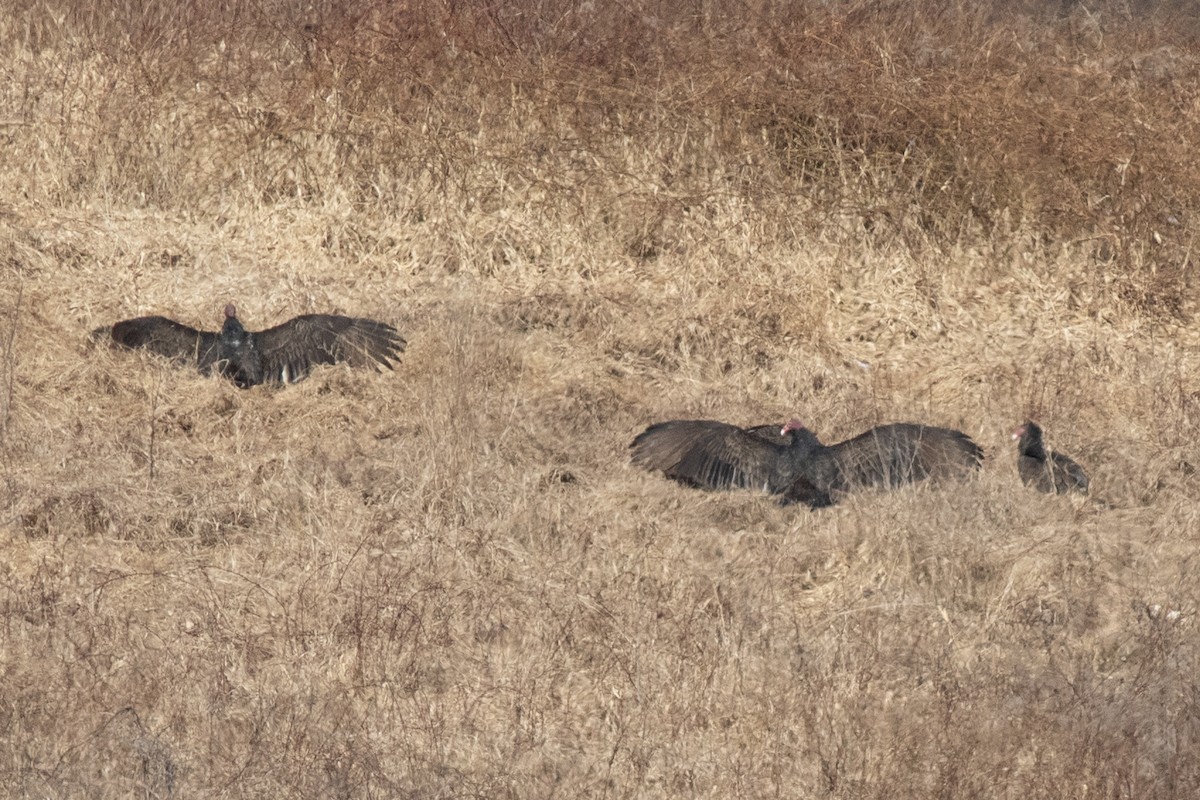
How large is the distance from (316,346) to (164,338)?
0.70 metres

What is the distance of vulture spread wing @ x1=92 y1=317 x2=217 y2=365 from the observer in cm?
776

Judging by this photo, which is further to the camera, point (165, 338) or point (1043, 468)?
point (165, 338)

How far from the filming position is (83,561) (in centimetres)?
596

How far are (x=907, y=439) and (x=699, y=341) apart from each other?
1.80 m

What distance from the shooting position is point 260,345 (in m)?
7.80

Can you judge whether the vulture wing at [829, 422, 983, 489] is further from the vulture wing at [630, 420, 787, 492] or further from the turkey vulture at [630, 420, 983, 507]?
the vulture wing at [630, 420, 787, 492]

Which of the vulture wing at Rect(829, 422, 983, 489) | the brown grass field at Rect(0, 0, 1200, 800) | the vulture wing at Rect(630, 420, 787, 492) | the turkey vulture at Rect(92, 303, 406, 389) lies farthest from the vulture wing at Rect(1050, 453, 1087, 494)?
the turkey vulture at Rect(92, 303, 406, 389)

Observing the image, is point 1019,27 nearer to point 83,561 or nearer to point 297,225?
point 297,225

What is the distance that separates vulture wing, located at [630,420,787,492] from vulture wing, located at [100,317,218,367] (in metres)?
2.15

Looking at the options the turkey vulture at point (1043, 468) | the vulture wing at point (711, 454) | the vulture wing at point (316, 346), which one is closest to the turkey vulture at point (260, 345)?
the vulture wing at point (316, 346)

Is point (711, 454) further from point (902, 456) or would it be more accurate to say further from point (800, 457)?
point (902, 456)

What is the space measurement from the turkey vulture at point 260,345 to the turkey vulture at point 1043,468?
9.53 feet

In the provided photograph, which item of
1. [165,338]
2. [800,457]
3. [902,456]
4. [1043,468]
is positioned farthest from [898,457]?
[165,338]

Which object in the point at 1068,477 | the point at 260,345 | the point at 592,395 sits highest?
the point at 260,345
